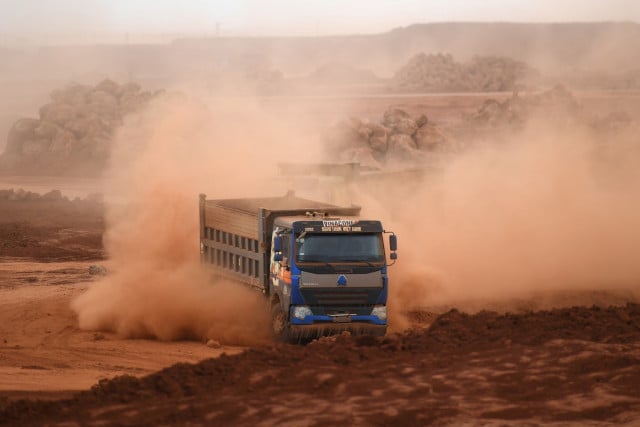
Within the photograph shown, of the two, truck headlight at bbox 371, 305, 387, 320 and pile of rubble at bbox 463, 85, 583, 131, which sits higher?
pile of rubble at bbox 463, 85, 583, 131

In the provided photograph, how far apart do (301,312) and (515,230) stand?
1214cm

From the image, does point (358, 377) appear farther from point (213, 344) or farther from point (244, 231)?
point (244, 231)

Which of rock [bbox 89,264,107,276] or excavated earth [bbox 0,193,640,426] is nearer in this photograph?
excavated earth [bbox 0,193,640,426]

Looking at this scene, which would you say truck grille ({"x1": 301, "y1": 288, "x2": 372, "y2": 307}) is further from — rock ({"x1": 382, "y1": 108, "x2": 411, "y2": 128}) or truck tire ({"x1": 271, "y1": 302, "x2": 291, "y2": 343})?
rock ({"x1": 382, "y1": 108, "x2": 411, "y2": 128})

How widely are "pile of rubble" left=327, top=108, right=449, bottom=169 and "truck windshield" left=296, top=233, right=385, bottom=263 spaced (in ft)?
104

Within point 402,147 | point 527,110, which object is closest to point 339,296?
point 402,147

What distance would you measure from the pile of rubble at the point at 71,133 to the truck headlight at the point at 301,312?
44.5 m

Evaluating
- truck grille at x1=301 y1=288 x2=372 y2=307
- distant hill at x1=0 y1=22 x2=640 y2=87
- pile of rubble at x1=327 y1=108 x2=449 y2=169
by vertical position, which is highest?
distant hill at x1=0 y1=22 x2=640 y2=87

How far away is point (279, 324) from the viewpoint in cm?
2056

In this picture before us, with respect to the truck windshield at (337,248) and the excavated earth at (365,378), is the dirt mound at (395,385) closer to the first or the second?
the excavated earth at (365,378)

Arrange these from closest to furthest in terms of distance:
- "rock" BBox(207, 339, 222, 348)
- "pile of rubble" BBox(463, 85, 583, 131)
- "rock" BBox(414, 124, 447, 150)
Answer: "rock" BBox(207, 339, 222, 348), "rock" BBox(414, 124, 447, 150), "pile of rubble" BBox(463, 85, 583, 131)

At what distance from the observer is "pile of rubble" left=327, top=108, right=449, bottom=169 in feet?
175

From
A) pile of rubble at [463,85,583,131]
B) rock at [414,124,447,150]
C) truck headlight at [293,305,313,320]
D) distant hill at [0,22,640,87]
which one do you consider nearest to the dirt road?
truck headlight at [293,305,313,320]

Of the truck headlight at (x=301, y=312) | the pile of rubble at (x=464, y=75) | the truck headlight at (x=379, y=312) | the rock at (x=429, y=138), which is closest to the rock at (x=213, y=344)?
the truck headlight at (x=301, y=312)
